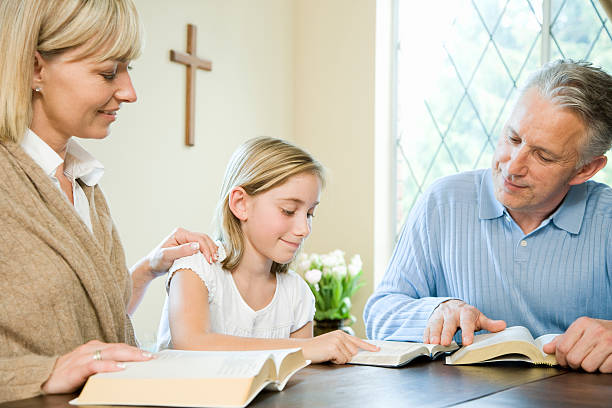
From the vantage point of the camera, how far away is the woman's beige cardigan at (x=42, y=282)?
130cm

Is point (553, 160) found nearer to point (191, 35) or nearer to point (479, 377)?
point (479, 377)

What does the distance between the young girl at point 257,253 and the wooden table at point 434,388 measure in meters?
0.46

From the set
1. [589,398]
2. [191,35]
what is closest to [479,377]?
[589,398]

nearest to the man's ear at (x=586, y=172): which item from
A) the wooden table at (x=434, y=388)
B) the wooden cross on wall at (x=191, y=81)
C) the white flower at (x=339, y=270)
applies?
the wooden table at (x=434, y=388)

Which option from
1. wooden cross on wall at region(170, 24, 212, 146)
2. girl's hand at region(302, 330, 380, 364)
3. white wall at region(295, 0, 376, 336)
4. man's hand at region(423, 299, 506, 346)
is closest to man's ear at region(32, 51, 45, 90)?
girl's hand at region(302, 330, 380, 364)

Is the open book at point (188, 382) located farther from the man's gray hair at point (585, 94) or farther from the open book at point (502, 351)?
the man's gray hair at point (585, 94)

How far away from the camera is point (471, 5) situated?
4.31 metres

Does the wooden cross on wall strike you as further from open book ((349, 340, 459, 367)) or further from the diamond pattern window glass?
open book ((349, 340, 459, 367))

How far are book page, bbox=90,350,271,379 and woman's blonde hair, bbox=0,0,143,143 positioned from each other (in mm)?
583

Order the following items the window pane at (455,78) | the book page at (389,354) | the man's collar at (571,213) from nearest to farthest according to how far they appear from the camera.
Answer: the book page at (389,354) → the man's collar at (571,213) → the window pane at (455,78)

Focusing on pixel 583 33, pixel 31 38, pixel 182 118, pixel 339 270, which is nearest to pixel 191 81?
pixel 182 118

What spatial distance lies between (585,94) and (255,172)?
97cm

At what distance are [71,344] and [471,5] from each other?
358cm

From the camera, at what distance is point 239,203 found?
2037 millimetres
